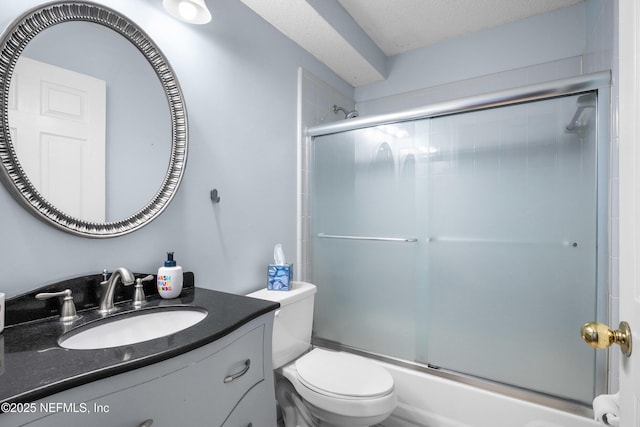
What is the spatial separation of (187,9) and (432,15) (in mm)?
1422

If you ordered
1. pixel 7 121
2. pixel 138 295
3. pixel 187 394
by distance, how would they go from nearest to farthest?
pixel 187 394 → pixel 7 121 → pixel 138 295

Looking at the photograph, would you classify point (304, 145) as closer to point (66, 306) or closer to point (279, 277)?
point (279, 277)

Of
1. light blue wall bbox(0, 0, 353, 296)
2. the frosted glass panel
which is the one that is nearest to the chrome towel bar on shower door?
the frosted glass panel

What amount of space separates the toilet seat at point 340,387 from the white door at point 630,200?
79 cm

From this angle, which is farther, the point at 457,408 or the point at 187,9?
the point at 457,408

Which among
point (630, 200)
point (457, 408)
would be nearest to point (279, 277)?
point (457, 408)

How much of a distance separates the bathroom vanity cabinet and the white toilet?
1.10 feet

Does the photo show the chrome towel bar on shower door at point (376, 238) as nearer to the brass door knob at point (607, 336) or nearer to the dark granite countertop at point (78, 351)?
the dark granite countertop at point (78, 351)

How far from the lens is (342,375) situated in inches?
52.7

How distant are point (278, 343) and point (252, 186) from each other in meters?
0.77

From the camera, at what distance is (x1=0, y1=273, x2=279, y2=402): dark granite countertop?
540mm

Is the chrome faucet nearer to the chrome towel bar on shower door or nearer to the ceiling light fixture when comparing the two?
the ceiling light fixture

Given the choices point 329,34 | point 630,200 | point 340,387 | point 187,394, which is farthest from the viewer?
point 329,34

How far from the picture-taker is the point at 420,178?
1672 millimetres
